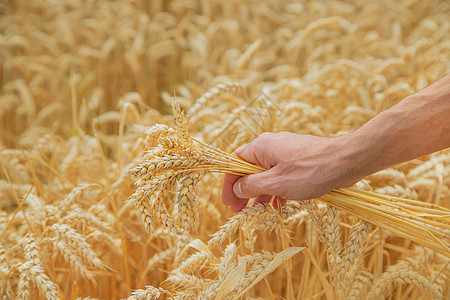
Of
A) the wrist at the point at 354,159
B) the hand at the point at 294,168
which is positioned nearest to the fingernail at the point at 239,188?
the hand at the point at 294,168

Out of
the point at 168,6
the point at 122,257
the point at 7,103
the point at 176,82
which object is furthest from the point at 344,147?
the point at 168,6

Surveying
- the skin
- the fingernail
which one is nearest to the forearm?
the skin

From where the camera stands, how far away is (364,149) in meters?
0.94

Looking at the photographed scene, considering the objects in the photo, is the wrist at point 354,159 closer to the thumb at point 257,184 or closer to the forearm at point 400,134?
the forearm at point 400,134

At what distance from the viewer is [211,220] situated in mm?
1564

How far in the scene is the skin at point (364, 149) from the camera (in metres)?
0.94

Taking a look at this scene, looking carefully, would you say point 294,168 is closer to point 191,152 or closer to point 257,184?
point 257,184

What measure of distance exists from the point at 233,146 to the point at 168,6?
9.73ft

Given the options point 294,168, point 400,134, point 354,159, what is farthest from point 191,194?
point 400,134

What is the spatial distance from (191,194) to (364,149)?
1.27 feet

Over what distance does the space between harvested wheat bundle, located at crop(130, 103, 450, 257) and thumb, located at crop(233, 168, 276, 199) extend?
0.04 m

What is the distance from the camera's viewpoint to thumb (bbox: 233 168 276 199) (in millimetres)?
973

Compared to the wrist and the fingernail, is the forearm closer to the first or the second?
the wrist

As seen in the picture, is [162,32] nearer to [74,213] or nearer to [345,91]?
[345,91]
